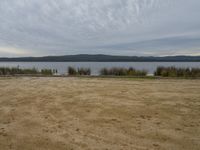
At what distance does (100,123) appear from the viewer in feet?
16.0

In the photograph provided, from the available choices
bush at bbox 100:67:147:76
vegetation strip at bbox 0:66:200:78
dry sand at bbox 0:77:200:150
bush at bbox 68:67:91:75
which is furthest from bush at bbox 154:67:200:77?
dry sand at bbox 0:77:200:150

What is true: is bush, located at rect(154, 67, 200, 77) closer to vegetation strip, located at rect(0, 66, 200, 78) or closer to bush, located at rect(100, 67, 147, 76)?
vegetation strip, located at rect(0, 66, 200, 78)

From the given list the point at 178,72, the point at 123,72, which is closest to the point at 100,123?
the point at 123,72

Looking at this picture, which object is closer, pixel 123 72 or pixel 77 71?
pixel 123 72

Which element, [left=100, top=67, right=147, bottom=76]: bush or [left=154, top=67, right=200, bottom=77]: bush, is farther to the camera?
[left=100, top=67, right=147, bottom=76]: bush

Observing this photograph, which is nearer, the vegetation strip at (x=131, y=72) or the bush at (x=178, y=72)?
the bush at (x=178, y=72)

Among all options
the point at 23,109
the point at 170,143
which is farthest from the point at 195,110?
the point at 23,109

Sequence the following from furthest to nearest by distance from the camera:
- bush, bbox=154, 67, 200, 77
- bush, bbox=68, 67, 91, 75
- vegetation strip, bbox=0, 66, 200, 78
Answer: bush, bbox=68, 67, 91, 75, vegetation strip, bbox=0, 66, 200, 78, bush, bbox=154, 67, 200, 77

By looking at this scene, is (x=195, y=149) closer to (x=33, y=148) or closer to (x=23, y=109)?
(x=33, y=148)

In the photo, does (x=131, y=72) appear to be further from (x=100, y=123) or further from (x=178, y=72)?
(x=100, y=123)

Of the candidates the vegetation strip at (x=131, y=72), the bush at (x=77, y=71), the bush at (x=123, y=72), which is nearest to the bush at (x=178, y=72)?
the vegetation strip at (x=131, y=72)

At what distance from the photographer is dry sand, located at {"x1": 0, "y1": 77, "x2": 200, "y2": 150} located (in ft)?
12.7

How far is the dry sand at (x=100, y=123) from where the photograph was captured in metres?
3.86

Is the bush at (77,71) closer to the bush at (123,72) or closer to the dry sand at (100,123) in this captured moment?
the bush at (123,72)
